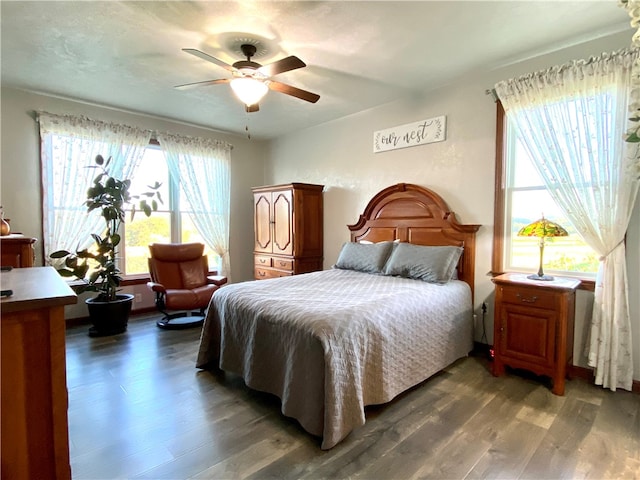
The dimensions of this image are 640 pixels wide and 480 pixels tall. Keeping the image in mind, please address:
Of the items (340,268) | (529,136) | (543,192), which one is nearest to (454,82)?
(529,136)

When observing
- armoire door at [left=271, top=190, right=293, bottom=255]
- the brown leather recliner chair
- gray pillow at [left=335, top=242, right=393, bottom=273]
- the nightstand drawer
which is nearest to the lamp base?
the nightstand drawer

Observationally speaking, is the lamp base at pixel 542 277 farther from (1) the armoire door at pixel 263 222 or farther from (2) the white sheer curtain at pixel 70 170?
(2) the white sheer curtain at pixel 70 170

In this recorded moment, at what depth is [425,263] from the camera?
3.07 metres

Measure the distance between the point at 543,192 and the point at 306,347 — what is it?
244cm

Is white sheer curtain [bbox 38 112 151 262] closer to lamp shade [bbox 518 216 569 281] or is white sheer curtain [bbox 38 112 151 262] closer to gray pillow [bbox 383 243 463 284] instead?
Result: gray pillow [bbox 383 243 463 284]

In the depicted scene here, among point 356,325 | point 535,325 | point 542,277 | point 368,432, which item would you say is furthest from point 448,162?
point 368,432

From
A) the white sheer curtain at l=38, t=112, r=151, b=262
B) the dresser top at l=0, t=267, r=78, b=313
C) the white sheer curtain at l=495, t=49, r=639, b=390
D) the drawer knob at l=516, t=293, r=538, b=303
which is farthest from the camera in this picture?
the white sheer curtain at l=38, t=112, r=151, b=262

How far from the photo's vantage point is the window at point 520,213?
2789 millimetres

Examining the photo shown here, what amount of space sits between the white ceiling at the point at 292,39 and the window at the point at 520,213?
27.6 inches

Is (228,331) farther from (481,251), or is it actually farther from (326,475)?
(481,251)

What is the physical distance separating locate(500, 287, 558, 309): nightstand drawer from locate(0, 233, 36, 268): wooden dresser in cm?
380

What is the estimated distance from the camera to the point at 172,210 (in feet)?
15.7

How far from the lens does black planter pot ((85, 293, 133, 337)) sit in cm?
362

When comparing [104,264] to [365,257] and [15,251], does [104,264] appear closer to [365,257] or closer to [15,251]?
Result: [15,251]
